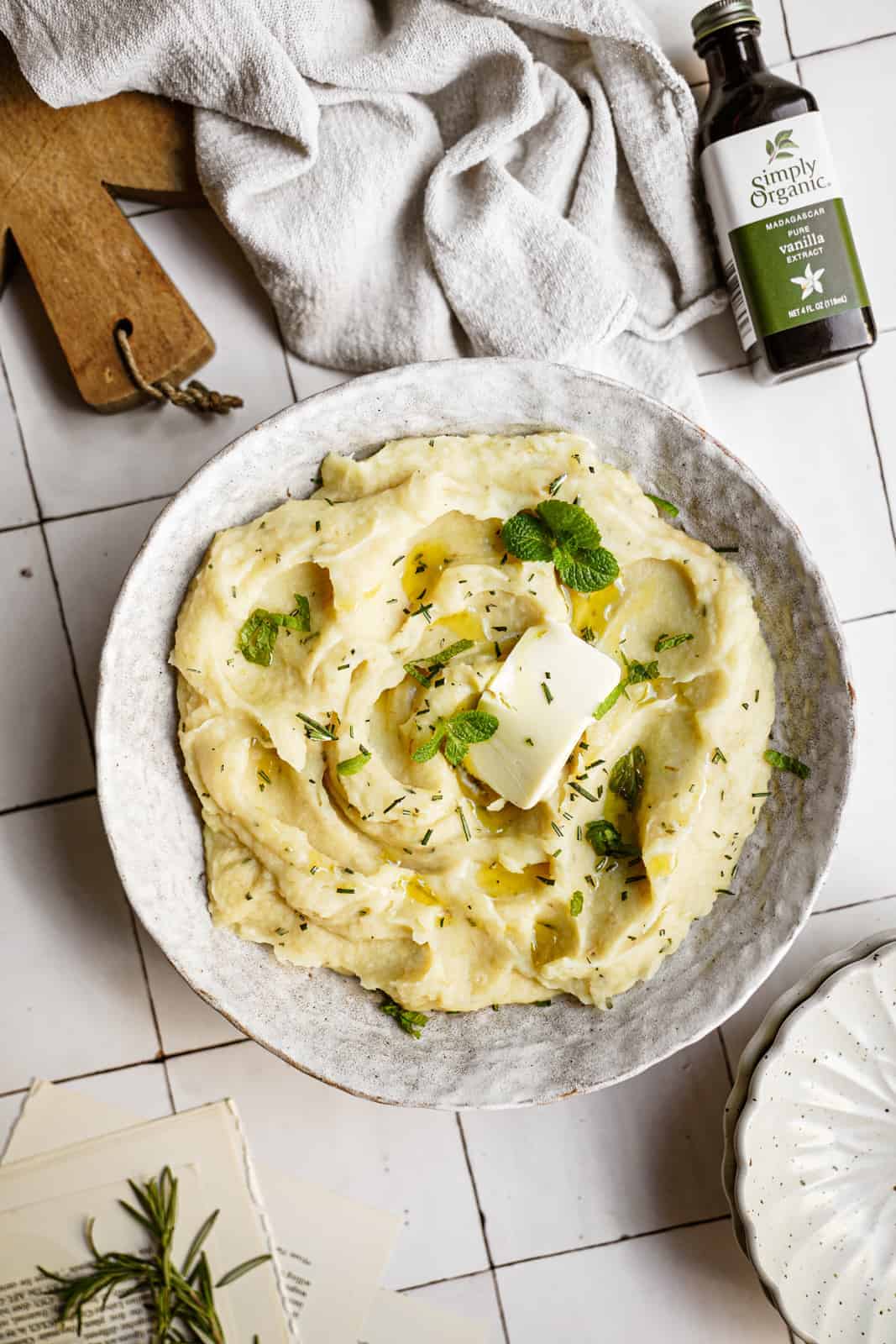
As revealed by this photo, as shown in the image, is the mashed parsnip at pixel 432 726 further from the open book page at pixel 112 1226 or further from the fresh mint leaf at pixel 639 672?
the open book page at pixel 112 1226

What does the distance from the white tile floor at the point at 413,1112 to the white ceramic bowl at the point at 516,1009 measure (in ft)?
0.93

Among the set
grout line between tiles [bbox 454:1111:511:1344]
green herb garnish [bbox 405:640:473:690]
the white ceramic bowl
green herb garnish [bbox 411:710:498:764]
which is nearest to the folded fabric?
the white ceramic bowl

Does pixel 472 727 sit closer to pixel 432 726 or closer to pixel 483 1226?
pixel 432 726

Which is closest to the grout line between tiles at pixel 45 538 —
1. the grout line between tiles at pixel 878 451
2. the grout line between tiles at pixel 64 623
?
the grout line between tiles at pixel 64 623

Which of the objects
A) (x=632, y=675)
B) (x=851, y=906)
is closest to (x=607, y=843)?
(x=632, y=675)

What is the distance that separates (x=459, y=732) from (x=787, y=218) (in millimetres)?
902

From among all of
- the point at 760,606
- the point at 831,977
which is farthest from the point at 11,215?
the point at 831,977

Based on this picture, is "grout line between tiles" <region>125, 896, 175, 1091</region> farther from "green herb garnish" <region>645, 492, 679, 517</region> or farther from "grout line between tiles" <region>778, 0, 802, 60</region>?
"grout line between tiles" <region>778, 0, 802, 60</region>

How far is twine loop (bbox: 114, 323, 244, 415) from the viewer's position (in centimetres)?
166

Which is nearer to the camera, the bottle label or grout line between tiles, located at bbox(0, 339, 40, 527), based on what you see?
the bottle label

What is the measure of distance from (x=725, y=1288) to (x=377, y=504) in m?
1.44

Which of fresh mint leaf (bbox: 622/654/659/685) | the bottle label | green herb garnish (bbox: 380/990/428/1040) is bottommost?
green herb garnish (bbox: 380/990/428/1040)

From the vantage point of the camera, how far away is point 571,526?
141cm

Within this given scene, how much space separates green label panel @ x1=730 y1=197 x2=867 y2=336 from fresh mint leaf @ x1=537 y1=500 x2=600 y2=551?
471 millimetres
